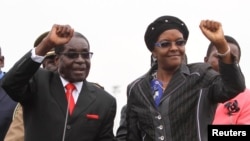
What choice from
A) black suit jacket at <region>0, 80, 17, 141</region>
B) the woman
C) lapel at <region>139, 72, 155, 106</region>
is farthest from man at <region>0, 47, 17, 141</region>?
lapel at <region>139, 72, 155, 106</region>

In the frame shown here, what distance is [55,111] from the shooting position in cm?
598

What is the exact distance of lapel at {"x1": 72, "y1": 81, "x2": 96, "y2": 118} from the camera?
6039 mm

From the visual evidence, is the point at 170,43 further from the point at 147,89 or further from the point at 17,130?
the point at 17,130

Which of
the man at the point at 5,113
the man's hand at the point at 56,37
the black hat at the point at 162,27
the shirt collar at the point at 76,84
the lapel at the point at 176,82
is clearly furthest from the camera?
the man at the point at 5,113

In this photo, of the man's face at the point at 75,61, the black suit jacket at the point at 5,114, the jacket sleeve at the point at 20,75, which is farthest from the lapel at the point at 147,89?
the black suit jacket at the point at 5,114

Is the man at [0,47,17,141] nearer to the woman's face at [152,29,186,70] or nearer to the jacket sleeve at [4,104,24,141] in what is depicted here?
the jacket sleeve at [4,104,24,141]

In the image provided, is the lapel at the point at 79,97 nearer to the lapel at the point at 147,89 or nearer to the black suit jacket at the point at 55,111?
the black suit jacket at the point at 55,111

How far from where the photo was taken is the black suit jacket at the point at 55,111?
233 inches

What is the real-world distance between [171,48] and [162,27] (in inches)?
9.2

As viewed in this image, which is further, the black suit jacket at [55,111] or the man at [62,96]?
the black suit jacket at [55,111]

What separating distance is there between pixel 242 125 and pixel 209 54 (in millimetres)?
1559

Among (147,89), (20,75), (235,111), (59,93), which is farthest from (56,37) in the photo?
(235,111)

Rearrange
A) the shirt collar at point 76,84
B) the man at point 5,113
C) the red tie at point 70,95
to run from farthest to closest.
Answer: the man at point 5,113 → the shirt collar at point 76,84 → the red tie at point 70,95

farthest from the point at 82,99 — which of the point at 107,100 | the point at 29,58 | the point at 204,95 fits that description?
the point at 204,95
